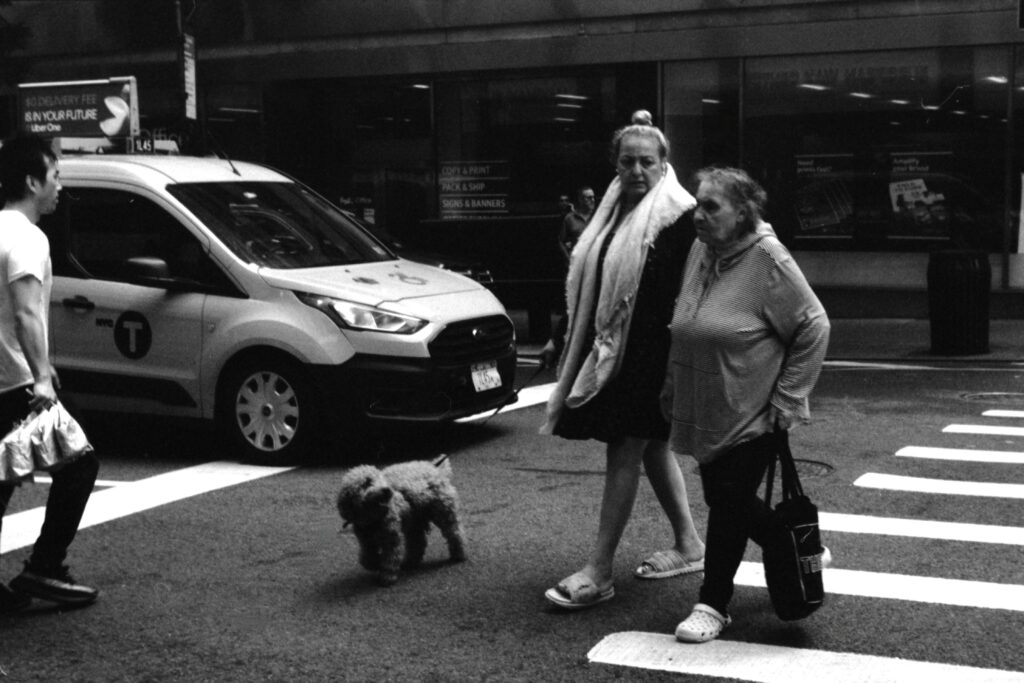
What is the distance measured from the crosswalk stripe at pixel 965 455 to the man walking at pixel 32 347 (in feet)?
17.8

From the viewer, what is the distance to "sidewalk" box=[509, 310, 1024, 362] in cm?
1484

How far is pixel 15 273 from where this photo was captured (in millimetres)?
5496

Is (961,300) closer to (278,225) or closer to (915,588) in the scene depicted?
(278,225)

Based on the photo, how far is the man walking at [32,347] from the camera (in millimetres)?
5500

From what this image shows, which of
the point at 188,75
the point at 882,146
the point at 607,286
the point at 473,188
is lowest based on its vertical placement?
the point at 607,286

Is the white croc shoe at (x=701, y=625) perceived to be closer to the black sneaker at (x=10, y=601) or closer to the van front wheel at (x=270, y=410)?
the black sneaker at (x=10, y=601)

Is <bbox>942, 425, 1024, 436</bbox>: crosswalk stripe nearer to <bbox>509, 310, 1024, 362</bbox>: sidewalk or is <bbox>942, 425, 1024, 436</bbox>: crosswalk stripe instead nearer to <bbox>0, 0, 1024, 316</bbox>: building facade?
<bbox>509, 310, 1024, 362</bbox>: sidewalk

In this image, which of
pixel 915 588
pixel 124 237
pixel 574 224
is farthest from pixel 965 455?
pixel 574 224

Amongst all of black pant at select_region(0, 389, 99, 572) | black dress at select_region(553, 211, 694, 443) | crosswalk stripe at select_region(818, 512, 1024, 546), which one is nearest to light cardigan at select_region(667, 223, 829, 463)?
black dress at select_region(553, 211, 694, 443)

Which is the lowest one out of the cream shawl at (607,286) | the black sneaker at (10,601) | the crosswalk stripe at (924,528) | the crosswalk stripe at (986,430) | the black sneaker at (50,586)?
the crosswalk stripe at (986,430)

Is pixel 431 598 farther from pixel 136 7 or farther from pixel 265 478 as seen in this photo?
pixel 136 7

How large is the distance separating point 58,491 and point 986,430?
268 inches

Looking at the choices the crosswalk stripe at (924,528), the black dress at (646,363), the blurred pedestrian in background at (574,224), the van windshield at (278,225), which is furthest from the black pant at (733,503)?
the blurred pedestrian in background at (574,224)

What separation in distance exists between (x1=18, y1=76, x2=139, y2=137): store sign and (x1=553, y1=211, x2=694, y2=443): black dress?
34.5 feet
